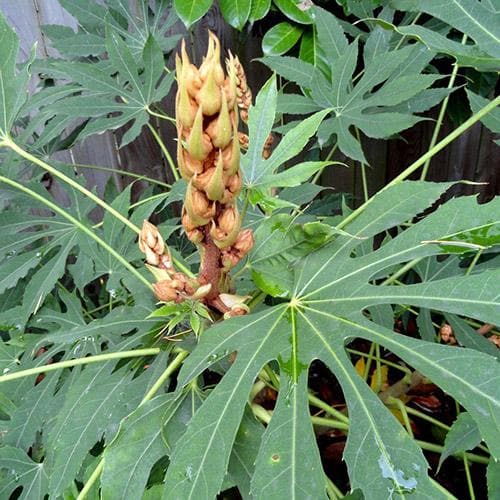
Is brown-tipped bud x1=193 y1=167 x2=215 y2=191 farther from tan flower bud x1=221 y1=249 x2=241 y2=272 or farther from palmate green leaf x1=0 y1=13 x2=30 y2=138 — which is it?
palmate green leaf x1=0 y1=13 x2=30 y2=138

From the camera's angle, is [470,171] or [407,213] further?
[470,171]

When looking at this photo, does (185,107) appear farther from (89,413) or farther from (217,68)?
(89,413)

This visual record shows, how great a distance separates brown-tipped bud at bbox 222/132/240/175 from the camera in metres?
0.44

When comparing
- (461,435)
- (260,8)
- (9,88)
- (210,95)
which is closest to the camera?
(210,95)

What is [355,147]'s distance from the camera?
35.7 inches

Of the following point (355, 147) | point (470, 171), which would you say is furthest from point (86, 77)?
point (470, 171)

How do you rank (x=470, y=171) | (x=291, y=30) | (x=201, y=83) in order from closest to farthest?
(x=201, y=83)
(x=291, y=30)
(x=470, y=171)

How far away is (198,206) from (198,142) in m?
0.07

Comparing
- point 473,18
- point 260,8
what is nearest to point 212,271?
point 473,18

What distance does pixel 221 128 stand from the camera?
16.6 inches

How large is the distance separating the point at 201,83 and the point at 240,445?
1.18ft

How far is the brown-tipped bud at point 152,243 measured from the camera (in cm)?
Result: 55

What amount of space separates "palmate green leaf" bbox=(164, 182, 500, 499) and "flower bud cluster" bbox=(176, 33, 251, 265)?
0.11 m

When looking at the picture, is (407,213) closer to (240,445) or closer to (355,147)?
(240,445)
